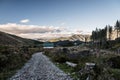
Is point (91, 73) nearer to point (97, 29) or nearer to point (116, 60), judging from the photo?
point (116, 60)

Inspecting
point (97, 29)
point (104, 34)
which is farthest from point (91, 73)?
point (97, 29)

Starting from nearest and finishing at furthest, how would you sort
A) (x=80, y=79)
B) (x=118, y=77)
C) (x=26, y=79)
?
(x=118, y=77) → (x=80, y=79) → (x=26, y=79)

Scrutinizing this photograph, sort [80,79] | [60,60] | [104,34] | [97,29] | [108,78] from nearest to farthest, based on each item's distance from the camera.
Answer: [108,78], [80,79], [60,60], [104,34], [97,29]

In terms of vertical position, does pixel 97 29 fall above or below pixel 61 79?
above

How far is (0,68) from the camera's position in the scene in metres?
27.4

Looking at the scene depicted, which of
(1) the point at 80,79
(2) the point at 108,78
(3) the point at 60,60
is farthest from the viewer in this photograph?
(3) the point at 60,60

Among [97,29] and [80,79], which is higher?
[97,29]

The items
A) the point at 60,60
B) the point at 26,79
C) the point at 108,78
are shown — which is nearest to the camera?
the point at 108,78

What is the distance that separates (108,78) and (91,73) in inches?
103

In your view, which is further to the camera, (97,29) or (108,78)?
(97,29)

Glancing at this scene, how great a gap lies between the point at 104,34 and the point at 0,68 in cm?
14530

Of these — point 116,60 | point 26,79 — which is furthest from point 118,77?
point 116,60

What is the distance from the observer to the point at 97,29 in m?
188

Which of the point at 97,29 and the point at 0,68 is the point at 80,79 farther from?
the point at 97,29
